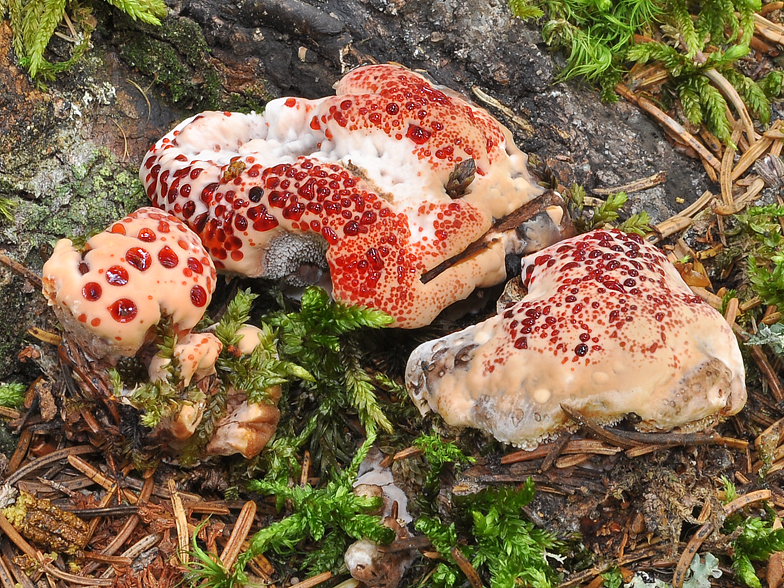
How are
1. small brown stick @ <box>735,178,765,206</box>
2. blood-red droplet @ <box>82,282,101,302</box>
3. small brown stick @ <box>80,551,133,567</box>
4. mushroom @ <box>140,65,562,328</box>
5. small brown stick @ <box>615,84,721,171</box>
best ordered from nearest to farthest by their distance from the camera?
blood-red droplet @ <box>82,282,101,302</box> < small brown stick @ <box>80,551,133,567</box> < mushroom @ <box>140,65,562,328</box> < small brown stick @ <box>735,178,765,206</box> < small brown stick @ <box>615,84,721,171</box>

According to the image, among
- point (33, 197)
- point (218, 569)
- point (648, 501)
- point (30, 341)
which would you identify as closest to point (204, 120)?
point (33, 197)

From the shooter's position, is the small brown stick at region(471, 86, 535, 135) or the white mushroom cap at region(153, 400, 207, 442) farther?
the small brown stick at region(471, 86, 535, 135)

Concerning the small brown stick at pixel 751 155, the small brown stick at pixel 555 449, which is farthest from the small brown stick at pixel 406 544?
the small brown stick at pixel 751 155

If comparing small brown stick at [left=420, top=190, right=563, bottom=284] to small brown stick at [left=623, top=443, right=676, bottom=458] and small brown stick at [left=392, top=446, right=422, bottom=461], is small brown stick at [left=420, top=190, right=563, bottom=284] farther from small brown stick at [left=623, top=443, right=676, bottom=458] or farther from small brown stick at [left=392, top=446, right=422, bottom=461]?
small brown stick at [left=623, top=443, right=676, bottom=458]

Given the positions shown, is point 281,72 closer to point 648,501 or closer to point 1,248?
point 1,248

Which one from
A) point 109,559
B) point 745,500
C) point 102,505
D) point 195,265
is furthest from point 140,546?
point 745,500

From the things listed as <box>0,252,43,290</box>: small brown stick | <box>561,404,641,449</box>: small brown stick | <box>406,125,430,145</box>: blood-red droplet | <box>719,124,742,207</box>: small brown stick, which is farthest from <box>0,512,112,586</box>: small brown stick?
<box>719,124,742,207</box>: small brown stick

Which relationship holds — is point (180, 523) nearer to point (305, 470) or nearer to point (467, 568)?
point (305, 470)
